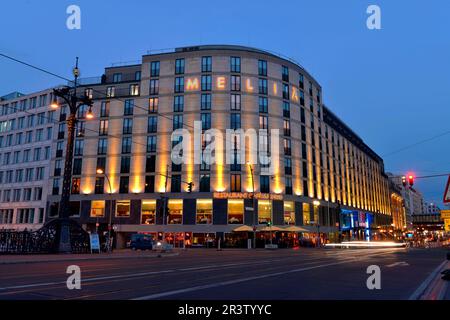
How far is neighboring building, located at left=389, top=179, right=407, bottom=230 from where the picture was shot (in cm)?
12540

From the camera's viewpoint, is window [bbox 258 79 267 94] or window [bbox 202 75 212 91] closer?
window [bbox 202 75 212 91]

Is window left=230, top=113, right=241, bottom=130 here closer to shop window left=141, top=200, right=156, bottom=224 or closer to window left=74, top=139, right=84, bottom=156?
shop window left=141, top=200, right=156, bottom=224

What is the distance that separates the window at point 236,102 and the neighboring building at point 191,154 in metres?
0.15

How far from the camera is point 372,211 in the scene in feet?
314

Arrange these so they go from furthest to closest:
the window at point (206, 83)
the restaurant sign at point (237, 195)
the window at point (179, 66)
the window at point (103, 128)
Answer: the window at point (103, 128)
the window at point (179, 66)
the window at point (206, 83)
the restaurant sign at point (237, 195)

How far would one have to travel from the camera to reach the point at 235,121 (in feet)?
178

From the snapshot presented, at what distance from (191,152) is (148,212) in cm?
1021

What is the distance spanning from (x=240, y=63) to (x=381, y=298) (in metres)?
50.5

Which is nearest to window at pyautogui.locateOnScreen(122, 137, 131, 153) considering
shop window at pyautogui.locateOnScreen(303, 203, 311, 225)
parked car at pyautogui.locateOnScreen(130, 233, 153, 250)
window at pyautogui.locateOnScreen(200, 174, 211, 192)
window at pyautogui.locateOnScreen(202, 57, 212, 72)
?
window at pyautogui.locateOnScreen(200, 174, 211, 192)

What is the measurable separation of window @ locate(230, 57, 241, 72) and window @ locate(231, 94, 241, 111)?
12.9 feet

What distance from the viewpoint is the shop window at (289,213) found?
54156mm

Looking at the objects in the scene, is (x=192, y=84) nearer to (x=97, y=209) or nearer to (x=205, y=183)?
(x=205, y=183)

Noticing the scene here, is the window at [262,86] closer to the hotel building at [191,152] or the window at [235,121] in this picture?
the hotel building at [191,152]

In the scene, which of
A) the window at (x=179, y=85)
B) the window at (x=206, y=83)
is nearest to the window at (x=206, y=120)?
the window at (x=206, y=83)
